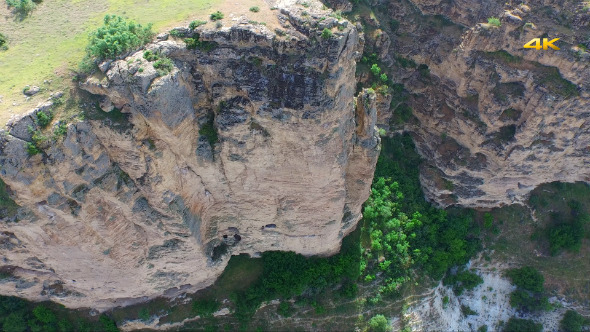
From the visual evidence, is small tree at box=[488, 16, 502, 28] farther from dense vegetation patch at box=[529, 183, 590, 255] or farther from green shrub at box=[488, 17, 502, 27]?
dense vegetation patch at box=[529, 183, 590, 255]

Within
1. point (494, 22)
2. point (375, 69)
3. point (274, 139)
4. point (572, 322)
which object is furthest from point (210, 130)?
point (572, 322)

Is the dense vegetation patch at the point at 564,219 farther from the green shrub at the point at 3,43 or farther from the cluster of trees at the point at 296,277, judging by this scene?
the green shrub at the point at 3,43

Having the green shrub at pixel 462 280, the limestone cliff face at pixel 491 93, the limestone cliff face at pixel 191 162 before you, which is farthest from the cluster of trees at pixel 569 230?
the limestone cliff face at pixel 191 162

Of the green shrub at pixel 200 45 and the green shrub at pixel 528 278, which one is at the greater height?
the green shrub at pixel 200 45

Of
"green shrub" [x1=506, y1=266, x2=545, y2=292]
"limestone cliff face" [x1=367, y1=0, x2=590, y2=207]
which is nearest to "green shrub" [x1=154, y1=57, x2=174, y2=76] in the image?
"limestone cliff face" [x1=367, y1=0, x2=590, y2=207]

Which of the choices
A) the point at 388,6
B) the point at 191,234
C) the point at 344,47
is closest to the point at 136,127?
the point at 191,234

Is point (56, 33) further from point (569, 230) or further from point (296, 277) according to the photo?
point (569, 230)

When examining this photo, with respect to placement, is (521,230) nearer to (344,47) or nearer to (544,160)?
(544,160)
